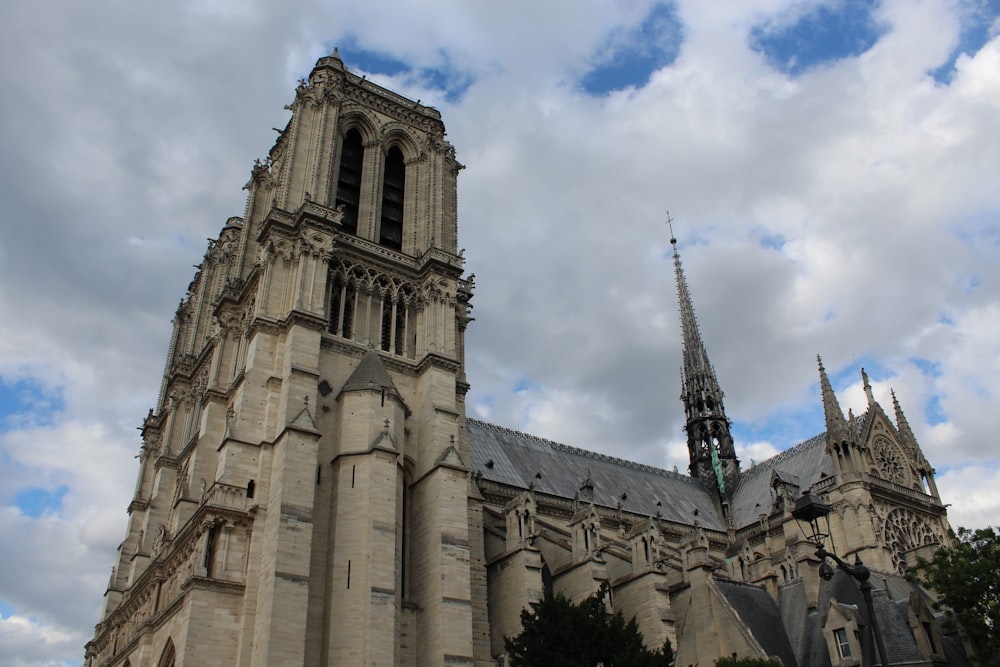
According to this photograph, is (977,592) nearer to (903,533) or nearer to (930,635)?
(930,635)

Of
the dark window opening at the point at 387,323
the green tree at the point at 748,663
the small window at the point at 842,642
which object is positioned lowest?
the green tree at the point at 748,663

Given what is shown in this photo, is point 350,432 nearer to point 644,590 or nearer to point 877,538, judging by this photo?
point 644,590

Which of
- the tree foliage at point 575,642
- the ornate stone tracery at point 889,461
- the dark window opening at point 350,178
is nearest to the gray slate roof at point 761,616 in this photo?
the tree foliage at point 575,642

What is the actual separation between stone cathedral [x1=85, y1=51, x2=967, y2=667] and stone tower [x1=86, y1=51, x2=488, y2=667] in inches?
4.0

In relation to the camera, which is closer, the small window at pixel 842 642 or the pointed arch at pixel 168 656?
the small window at pixel 842 642

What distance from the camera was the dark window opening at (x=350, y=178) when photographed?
125 feet

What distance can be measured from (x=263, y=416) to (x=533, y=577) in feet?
38.0

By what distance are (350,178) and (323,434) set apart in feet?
48.6

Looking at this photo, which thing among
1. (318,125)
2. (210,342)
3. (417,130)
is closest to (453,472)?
(210,342)

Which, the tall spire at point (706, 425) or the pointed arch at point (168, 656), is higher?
the tall spire at point (706, 425)

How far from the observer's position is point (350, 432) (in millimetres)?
29297

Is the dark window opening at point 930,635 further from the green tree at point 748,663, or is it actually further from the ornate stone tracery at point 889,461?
the ornate stone tracery at point 889,461

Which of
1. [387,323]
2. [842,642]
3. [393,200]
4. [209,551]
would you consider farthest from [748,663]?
[393,200]

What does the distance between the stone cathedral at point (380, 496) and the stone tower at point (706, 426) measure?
9080mm
